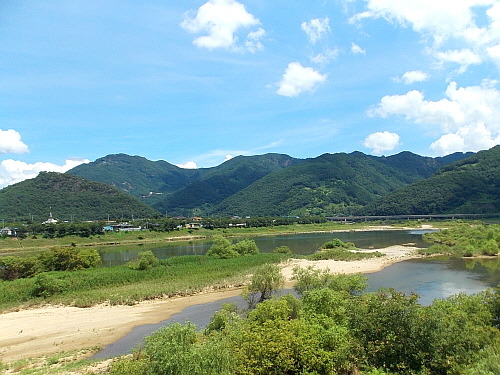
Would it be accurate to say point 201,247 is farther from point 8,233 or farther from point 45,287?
point 8,233

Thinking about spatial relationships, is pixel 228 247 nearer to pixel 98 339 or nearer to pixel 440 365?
pixel 98 339

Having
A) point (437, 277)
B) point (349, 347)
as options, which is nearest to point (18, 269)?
point (349, 347)

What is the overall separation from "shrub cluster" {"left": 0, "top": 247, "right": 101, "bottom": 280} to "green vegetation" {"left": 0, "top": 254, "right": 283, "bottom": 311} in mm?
3810

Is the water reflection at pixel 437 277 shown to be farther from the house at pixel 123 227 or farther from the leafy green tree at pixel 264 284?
the house at pixel 123 227

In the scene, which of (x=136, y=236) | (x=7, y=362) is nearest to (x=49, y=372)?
(x=7, y=362)

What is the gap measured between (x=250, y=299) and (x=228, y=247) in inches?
1510

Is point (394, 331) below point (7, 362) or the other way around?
the other way around

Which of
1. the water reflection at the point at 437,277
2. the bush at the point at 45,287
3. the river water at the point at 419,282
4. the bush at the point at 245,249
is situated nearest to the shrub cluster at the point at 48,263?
the bush at the point at 45,287

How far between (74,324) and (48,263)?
28.5 metres

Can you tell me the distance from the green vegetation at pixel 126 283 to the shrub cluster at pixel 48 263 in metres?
3.81

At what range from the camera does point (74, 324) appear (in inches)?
1335

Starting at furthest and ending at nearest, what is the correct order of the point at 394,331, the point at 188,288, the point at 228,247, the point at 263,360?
the point at 228,247 < the point at 188,288 < the point at 394,331 < the point at 263,360

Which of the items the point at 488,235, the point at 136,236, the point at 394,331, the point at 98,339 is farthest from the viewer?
the point at 136,236

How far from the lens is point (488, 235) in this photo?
90188mm
